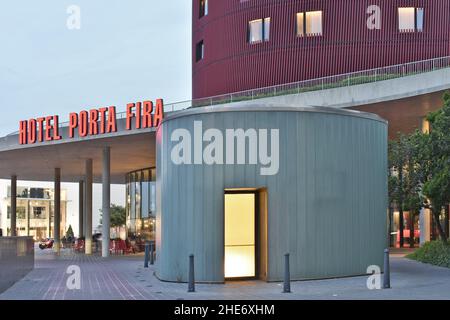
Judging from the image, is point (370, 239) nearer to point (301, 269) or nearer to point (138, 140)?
point (301, 269)

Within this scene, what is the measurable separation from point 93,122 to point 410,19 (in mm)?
19468

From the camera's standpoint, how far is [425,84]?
98.7 ft

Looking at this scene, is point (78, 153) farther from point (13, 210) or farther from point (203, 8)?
point (13, 210)

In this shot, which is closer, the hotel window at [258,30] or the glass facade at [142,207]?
the hotel window at [258,30]

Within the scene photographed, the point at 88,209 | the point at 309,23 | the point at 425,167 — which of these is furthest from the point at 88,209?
the point at 425,167

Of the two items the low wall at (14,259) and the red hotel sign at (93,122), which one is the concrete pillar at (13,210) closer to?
the red hotel sign at (93,122)

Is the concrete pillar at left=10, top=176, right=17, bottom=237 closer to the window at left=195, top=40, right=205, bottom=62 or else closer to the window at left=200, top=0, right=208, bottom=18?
the window at left=195, top=40, right=205, bottom=62

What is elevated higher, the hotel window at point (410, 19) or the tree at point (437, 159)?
the hotel window at point (410, 19)

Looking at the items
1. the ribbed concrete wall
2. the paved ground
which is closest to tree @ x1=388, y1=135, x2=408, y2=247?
the paved ground

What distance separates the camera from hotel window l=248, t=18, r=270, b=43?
4344cm

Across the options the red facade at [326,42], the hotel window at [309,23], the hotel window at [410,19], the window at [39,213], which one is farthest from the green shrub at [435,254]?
the window at [39,213]

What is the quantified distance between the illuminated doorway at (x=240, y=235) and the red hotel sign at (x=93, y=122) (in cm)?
1471

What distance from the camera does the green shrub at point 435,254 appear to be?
22.0 meters

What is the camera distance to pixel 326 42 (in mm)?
41625
